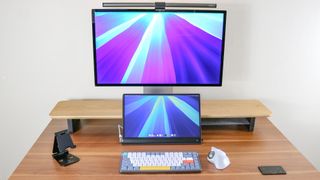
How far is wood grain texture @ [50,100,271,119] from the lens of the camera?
1.46 metres

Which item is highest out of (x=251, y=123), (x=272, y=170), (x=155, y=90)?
(x=155, y=90)

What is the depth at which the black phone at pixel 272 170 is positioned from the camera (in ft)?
3.90

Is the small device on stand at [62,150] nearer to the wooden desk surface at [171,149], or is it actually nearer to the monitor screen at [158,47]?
the wooden desk surface at [171,149]

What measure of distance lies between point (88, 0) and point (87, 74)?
39 centimetres

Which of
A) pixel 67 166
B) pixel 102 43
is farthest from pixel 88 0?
pixel 67 166

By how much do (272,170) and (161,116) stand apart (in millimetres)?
518

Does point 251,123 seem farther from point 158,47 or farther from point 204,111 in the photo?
point 158,47

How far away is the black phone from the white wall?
58 centimetres

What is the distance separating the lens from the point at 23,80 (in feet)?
5.51

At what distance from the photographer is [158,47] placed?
1417mm

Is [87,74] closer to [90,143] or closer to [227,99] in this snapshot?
[90,143]

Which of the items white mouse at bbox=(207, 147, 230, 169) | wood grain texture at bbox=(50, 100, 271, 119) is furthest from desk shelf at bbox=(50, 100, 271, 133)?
white mouse at bbox=(207, 147, 230, 169)

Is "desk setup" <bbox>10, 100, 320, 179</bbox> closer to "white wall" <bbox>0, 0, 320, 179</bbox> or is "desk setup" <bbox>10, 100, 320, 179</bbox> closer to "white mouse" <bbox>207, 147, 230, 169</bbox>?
"white mouse" <bbox>207, 147, 230, 169</bbox>

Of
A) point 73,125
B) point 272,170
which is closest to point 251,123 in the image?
point 272,170
